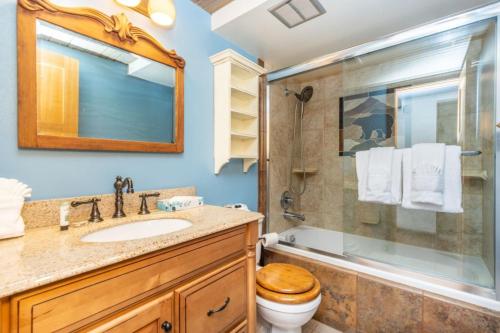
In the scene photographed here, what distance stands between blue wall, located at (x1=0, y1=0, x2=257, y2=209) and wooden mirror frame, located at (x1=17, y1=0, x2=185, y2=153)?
3cm

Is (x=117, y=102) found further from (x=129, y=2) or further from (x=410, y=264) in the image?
(x=410, y=264)

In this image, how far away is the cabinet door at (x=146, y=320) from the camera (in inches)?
24.3

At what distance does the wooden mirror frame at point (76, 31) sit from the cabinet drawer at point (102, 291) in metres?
0.67

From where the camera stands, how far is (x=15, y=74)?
87 centimetres

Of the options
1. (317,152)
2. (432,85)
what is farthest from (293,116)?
(432,85)

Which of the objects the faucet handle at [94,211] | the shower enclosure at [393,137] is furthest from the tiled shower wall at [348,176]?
the faucet handle at [94,211]

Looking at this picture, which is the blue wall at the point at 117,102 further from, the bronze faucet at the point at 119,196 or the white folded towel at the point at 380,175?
the white folded towel at the point at 380,175

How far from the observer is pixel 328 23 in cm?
163

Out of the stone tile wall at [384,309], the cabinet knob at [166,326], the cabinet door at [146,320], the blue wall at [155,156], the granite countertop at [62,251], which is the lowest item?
the stone tile wall at [384,309]

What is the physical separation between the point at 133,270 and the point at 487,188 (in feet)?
6.16

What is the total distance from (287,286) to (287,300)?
74 millimetres

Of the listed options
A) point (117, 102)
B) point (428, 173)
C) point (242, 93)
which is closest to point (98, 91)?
point (117, 102)

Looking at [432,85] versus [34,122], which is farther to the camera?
[432,85]

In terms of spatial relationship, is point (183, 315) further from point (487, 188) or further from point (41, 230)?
point (487, 188)
